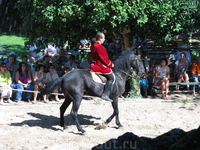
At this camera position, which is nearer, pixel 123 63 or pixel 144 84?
pixel 123 63

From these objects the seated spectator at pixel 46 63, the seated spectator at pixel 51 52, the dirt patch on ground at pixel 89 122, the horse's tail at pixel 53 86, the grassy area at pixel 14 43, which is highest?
the grassy area at pixel 14 43

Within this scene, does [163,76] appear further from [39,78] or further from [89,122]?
[39,78]

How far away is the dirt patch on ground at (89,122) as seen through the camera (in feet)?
22.7

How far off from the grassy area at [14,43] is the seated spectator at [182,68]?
9261 mm

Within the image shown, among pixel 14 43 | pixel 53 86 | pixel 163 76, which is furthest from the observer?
pixel 14 43

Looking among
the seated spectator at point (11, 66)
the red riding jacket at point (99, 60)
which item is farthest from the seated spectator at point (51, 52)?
the red riding jacket at point (99, 60)

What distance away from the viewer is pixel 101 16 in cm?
991

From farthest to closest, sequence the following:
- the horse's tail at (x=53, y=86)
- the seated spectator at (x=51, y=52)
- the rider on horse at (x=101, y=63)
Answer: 1. the seated spectator at (x=51, y=52)
2. the rider on horse at (x=101, y=63)
3. the horse's tail at (x=53, y=86)

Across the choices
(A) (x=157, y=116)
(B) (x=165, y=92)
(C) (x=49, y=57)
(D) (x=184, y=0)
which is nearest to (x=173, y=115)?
(A) (x=157, y=116)

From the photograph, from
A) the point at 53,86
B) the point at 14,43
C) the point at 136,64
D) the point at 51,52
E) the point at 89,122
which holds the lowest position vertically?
the point at 89,122

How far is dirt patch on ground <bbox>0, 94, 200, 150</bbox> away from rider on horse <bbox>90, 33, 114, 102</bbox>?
103 centimetres

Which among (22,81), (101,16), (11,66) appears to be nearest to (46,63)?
(11,66)

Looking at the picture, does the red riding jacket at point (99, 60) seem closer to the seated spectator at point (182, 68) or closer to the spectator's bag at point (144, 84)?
the spectator's bag at point (144, 84)

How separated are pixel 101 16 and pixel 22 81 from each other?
149 inches
